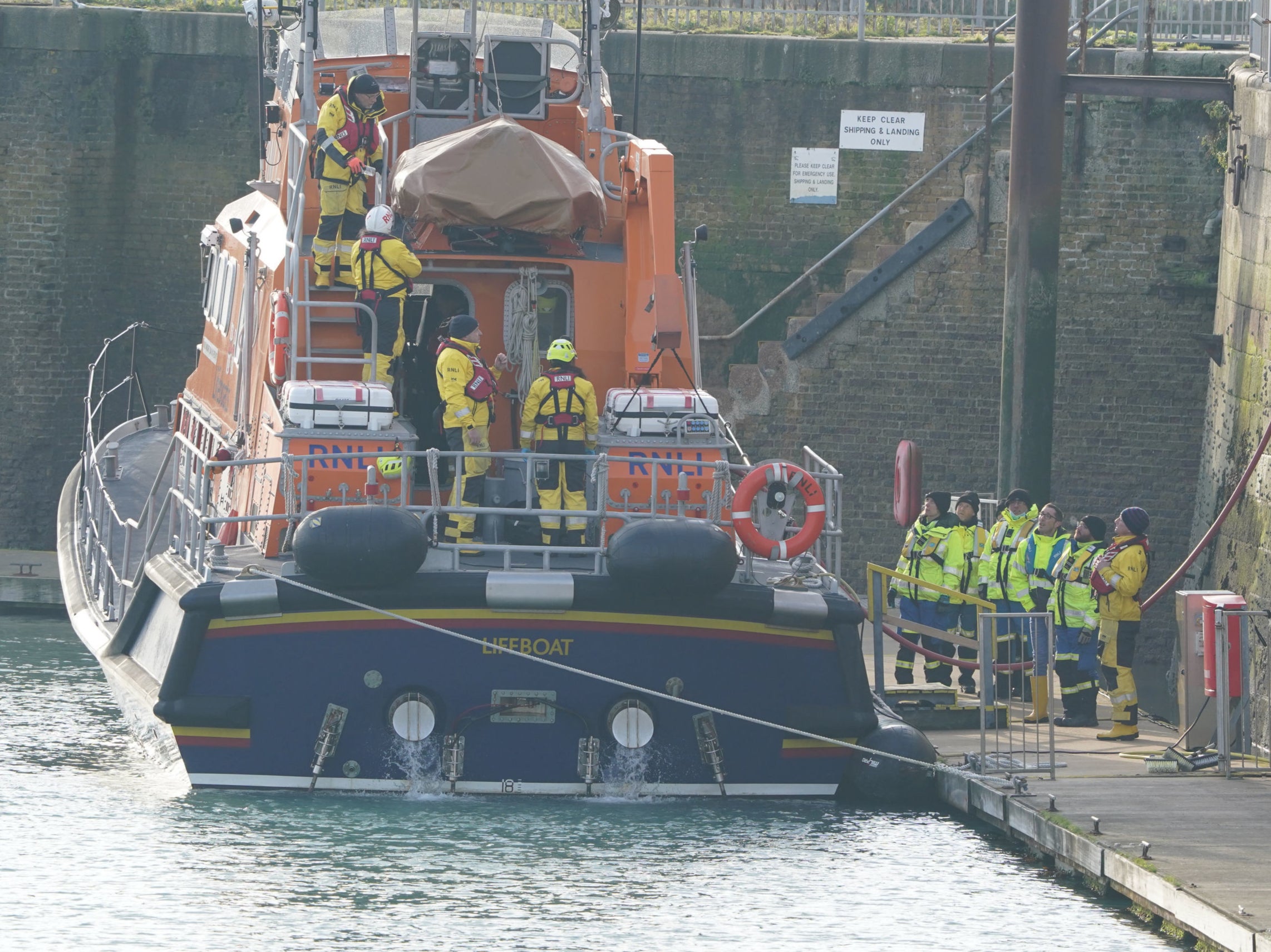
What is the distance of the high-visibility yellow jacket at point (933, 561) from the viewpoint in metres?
13.7

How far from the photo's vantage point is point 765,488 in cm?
1091

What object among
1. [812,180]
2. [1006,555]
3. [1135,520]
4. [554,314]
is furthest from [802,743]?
[812,180]

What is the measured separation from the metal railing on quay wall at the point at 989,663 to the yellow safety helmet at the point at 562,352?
2.31 meters

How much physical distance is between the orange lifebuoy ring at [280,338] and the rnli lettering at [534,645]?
241 centimetres

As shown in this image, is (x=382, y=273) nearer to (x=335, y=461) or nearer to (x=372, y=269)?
(x=372, y=269)

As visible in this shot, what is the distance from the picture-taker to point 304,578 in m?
10.5

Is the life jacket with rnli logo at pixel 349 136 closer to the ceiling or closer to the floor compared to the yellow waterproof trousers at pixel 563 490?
closer to the ceiling

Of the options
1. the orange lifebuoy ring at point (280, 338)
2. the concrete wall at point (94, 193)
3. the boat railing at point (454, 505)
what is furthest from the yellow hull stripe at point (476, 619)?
the concrete wall at point (94, 193)

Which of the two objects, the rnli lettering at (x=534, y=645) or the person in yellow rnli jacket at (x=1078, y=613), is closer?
the rnli lettering at (x=534, y=645)

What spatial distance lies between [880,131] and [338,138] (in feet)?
30.2

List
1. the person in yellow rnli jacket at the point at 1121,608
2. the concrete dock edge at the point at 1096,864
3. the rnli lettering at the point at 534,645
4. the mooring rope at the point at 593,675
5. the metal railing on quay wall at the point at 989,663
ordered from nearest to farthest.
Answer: the concrete dock edge at the point at 1096,864 < the mooring rope at the point at 593,675 < the rnli lettering at the point at 534,645 < the metal railing on quay wall at the point at 989,663 < the person in yellow rnli jacket at the point at 1121,608

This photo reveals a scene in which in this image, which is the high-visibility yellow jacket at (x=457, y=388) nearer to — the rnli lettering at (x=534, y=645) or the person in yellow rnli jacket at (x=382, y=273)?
the person in yellow rnli jacket at (x=382, y=273)

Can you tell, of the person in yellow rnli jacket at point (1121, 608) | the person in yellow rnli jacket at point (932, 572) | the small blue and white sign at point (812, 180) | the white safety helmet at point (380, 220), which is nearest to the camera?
the white safety helmet at point (380, 220)

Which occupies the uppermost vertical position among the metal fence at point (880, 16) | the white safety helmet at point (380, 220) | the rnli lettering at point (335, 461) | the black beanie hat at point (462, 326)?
the metal fence at point (880, 16)
